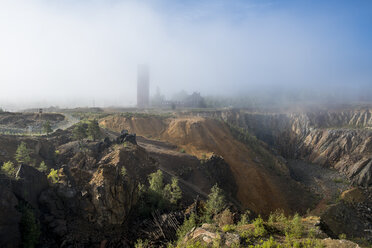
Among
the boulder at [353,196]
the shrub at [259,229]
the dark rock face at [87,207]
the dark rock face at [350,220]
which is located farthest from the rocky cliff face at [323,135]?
the dark rock face at [87,207]

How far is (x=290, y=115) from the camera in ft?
230

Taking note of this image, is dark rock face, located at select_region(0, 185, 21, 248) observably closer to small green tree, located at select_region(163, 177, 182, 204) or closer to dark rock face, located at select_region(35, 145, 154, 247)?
dark rock face, located at select_region(35, 145, 154, 247)

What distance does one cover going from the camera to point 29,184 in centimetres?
1111

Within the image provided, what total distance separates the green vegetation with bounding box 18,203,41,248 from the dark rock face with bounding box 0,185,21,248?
0.77ft

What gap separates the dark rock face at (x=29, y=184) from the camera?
10531 millimetres

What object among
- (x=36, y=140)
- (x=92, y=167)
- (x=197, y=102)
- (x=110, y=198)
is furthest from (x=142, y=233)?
(x=197, y=102)

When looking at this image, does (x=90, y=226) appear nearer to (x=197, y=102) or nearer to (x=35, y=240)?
(x=35, y=240)

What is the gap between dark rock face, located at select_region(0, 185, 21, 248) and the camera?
341 inches

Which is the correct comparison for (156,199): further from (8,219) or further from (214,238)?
(8,219)

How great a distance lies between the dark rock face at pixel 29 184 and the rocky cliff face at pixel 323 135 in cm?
4741

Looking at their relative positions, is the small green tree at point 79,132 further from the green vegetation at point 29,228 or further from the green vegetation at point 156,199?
the green vegetation at point 29,228

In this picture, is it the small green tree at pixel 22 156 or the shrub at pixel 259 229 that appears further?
the small green tree at pixel 22 156

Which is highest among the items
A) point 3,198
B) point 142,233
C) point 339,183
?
point 3,198

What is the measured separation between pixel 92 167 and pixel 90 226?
7.94 meters
